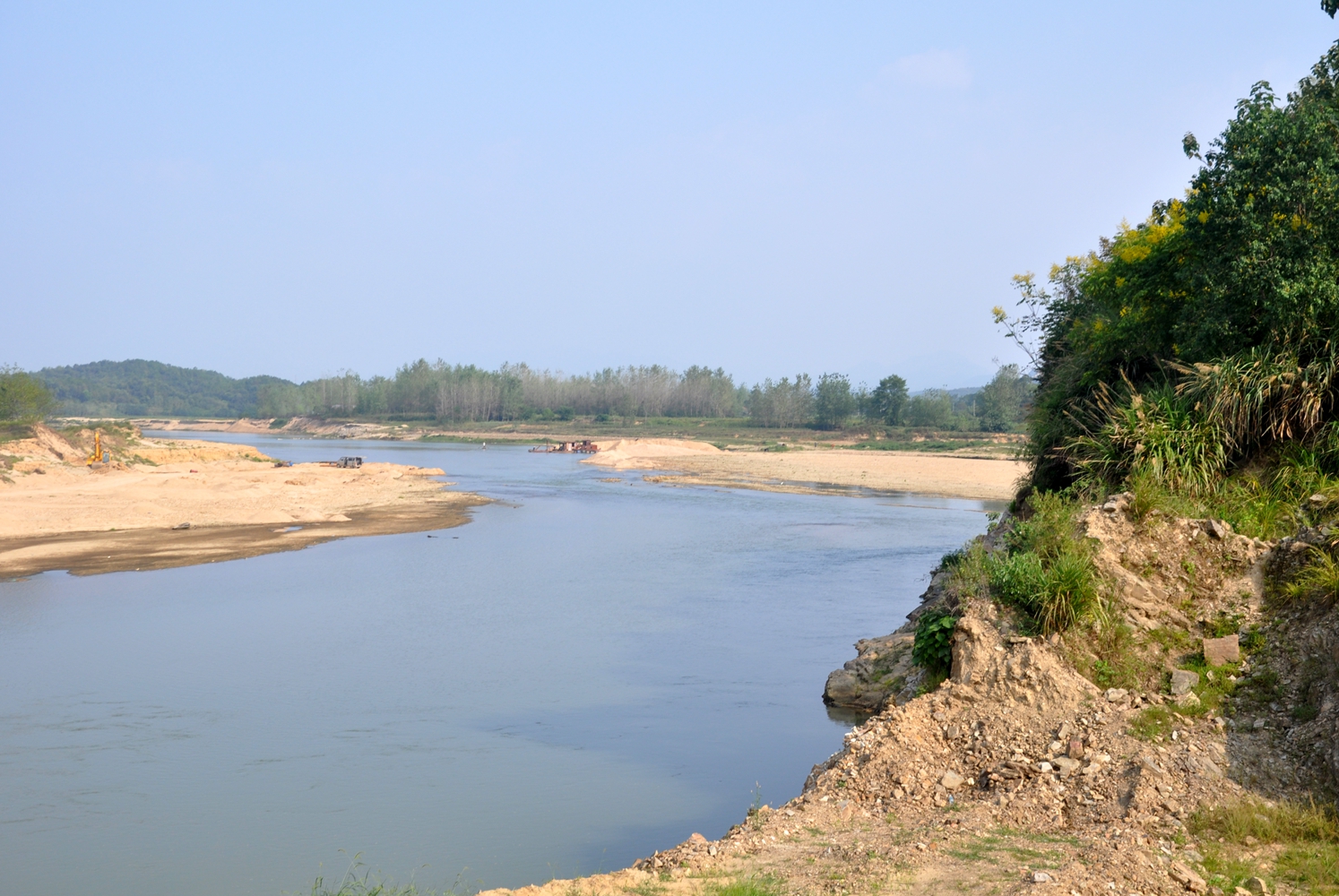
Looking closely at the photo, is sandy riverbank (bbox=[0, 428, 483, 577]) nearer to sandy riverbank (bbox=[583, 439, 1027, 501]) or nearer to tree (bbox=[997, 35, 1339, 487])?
sandy riverbank (bbox=[583, 439, 1027, 501])

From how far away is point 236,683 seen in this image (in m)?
15.4

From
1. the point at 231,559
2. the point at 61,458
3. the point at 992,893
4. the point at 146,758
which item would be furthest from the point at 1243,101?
the point at 61,458

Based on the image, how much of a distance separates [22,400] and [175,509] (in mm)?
29163

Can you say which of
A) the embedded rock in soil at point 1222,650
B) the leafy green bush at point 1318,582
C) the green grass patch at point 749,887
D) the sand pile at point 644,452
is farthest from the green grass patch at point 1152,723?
the sand pile at point 644,452

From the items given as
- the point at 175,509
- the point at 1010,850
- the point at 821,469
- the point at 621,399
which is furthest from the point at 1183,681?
the point at 621,399

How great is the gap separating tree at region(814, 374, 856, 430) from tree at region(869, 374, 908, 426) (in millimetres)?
4668

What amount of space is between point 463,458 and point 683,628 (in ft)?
220

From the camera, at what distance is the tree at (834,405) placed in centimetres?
11469

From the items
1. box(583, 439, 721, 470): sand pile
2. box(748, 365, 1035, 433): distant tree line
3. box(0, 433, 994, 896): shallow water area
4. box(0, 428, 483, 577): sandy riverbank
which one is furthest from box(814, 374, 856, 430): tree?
box(0, 433, 994, 896): shallow water area

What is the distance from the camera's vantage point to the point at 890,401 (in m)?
109

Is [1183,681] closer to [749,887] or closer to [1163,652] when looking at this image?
[1163,652]

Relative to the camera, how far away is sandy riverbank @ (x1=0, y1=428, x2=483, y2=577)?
28.0 metres

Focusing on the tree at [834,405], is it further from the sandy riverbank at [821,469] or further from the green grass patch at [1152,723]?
the green grass patch at [1152,723]

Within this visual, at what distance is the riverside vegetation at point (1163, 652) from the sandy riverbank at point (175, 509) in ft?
72.4
